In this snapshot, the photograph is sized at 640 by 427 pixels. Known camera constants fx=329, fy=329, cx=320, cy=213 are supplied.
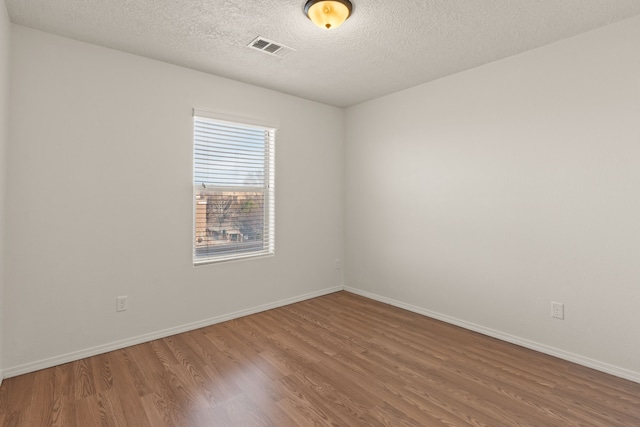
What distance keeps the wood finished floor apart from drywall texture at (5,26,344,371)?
1.13 feet

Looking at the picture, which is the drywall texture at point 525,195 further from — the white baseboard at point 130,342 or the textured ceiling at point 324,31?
the white baseboard at point 130,342

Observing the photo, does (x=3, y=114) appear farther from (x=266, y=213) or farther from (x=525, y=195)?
(x=525, y=195)

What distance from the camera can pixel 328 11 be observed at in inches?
83.5

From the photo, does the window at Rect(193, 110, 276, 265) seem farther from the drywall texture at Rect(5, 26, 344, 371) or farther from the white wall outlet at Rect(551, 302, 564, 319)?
the white wall outlet at Rect(551, 302, 564, 319)

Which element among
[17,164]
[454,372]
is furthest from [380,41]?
[17,164]

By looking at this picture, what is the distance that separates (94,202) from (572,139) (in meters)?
3.89

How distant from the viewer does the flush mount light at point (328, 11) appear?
6.86ft

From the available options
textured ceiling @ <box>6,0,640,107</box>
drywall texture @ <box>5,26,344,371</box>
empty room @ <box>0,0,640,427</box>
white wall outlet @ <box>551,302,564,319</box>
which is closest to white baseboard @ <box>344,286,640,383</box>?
empty room @ <box>0,0,640,427</box>

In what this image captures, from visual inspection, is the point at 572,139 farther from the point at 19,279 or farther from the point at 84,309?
the point at 19,279

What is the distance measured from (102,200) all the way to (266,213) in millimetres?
1639

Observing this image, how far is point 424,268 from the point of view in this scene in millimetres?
3672

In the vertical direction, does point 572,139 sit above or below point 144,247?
above

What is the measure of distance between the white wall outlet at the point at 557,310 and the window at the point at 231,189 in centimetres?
278

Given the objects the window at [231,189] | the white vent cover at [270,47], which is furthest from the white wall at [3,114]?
the white vent cover at [270,47]
